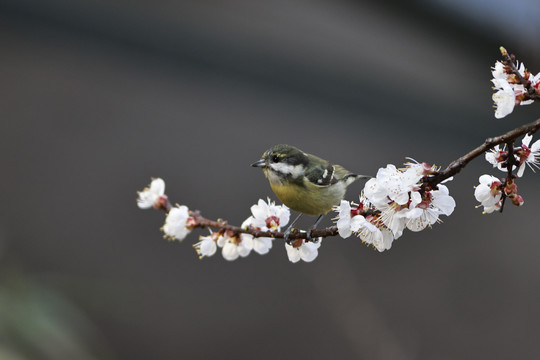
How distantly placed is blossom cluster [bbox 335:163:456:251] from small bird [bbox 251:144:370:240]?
317 mm

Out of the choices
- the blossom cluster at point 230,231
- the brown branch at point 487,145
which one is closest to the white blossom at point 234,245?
the blossom cluster at point 230,231

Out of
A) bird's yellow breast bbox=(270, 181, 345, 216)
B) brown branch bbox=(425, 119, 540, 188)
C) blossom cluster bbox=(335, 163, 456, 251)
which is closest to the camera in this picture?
brown branch bbox=(425, 119, 540, 188)

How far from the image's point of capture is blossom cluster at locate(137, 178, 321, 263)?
0.80m

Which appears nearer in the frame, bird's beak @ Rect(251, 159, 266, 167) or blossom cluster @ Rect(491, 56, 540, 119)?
blossom cluster @ Rect(491, 56, 540, 119)

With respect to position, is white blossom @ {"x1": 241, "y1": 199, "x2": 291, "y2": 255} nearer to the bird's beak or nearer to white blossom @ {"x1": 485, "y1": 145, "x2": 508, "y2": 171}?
the bird's beak

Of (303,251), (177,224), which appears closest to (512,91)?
(303,251)

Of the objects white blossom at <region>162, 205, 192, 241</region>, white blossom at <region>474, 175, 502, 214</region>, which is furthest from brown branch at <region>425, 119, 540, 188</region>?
white blossom at <region>162, 205, 192, 241</region>

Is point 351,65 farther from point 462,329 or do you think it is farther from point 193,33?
point 462,329

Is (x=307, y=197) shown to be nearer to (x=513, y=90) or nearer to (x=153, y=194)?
(x=153, y=194)

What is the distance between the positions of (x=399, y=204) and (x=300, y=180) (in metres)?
0.45

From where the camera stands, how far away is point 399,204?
25.4 inches

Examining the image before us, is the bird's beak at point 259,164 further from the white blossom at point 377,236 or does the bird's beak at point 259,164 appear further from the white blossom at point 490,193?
the white blossom at point 490,193

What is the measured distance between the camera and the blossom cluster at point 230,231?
0.80 meters

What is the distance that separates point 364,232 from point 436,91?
7.11ft
